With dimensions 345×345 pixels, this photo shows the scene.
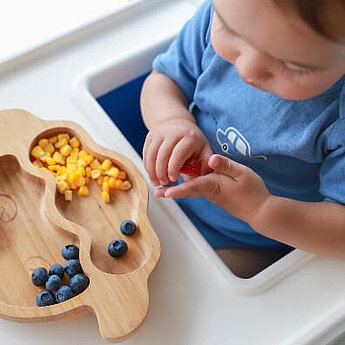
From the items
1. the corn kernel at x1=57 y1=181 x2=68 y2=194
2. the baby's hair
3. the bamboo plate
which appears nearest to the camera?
the baby's hair

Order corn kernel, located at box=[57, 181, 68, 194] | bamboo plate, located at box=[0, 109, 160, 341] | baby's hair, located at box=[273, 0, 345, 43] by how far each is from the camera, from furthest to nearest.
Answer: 1. corn kernel, located at box=[57, 181, 68, 194]
2. bamboo plate, located at box=[0, 109, 160, 341]
3. baby's hair, located at box=[273, 0, 345, 43]

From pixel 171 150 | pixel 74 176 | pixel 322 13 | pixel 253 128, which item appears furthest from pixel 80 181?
pixel 322 13

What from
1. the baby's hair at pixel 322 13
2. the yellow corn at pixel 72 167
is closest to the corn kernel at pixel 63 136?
the yellow corn at pixel 72 167

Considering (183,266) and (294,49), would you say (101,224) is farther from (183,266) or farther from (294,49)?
(294,49)

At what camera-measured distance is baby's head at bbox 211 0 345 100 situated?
0.50m

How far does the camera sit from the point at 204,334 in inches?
24.9

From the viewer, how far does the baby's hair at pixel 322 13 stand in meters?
0.49

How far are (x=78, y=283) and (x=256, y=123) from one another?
288 mm

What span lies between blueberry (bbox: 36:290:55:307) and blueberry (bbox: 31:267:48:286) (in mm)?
18

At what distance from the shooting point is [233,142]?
78cm

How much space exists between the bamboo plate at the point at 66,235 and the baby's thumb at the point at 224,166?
0.09 metres

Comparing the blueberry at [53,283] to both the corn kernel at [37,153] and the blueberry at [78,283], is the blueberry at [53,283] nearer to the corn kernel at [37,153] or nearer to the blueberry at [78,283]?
→ the blueberry at [78,283]

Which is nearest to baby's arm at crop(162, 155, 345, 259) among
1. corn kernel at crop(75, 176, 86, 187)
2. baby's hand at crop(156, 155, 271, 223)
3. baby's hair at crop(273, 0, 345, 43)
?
baby's hand at crop(156, 155, 271, 223)

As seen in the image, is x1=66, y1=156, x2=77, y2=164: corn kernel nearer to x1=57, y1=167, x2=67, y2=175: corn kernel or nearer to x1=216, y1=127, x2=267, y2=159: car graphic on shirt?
x1=57, y1=167, x2=67, y2=175: corn kernel
